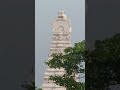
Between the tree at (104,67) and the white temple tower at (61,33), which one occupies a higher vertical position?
the white temple tower at (61,33)

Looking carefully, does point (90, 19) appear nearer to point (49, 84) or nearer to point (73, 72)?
point (73, 72)

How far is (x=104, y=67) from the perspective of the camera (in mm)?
6324

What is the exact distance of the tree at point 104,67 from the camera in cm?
629

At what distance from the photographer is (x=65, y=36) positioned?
48.1 ft

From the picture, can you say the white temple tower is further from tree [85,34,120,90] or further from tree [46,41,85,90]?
tree [85,34,120,90]
